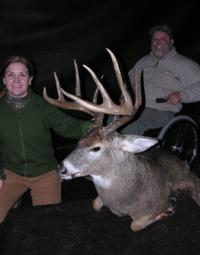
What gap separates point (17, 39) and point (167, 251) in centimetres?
253

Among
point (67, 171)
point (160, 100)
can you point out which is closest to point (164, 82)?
point (160, 100)

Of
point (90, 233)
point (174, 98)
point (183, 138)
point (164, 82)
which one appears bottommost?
point (90, 233)

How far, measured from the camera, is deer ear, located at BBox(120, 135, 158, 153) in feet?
7.07

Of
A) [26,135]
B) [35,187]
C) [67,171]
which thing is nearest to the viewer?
[67,171]

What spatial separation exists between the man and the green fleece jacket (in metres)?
0.98

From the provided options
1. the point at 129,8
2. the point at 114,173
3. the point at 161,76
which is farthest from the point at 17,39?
the point at 114,173

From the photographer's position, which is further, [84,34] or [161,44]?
[84,34]

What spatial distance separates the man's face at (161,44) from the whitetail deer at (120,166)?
4.52 ft

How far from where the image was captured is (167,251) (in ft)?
6.70

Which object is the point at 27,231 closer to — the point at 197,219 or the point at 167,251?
the point at 167,251

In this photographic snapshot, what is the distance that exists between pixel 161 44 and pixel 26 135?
1526 millimetres

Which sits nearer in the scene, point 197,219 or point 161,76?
point 197,219

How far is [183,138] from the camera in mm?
3545

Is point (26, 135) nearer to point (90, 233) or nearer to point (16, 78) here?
point (16, 78)
